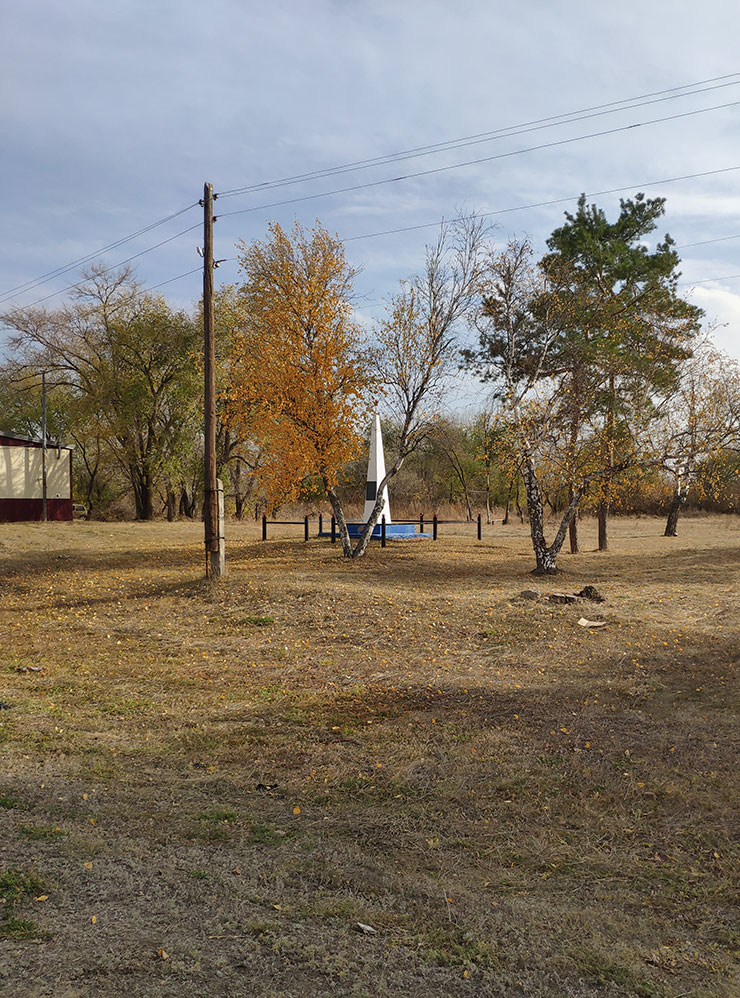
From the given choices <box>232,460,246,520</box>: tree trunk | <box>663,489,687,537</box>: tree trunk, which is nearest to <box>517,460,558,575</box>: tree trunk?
<box>663,489,687,537</box>: tree trunk

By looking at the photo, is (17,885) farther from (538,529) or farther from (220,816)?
(538,529)

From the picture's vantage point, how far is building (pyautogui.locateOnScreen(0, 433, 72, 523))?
3048 centimetres

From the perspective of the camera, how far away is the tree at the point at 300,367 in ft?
59.0

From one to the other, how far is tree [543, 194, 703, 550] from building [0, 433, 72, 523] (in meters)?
20.7

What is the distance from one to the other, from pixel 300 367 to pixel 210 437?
4036mm

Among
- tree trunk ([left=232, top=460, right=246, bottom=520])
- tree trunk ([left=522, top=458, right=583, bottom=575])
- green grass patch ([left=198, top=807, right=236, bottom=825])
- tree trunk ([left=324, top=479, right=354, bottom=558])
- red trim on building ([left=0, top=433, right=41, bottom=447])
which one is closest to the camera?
green grass patch ([left=198, top=807, right=236, bottom=825])

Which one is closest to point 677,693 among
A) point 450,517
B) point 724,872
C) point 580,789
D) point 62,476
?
point 580,789

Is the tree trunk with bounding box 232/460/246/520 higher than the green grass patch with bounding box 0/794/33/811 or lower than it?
higher

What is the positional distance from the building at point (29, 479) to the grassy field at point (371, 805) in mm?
20843

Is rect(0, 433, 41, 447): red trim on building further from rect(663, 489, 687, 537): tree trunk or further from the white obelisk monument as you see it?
rect(663, 489, 687, 537): tree trunk

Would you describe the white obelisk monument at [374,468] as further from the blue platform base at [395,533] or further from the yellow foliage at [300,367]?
the yellow foliage at [300,367]

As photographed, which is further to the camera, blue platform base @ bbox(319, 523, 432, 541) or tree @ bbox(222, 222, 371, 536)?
blue platform base @ bbox(319, 523, 432, 541)

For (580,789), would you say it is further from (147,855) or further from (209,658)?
(209,658)

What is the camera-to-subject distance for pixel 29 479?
31.0m
